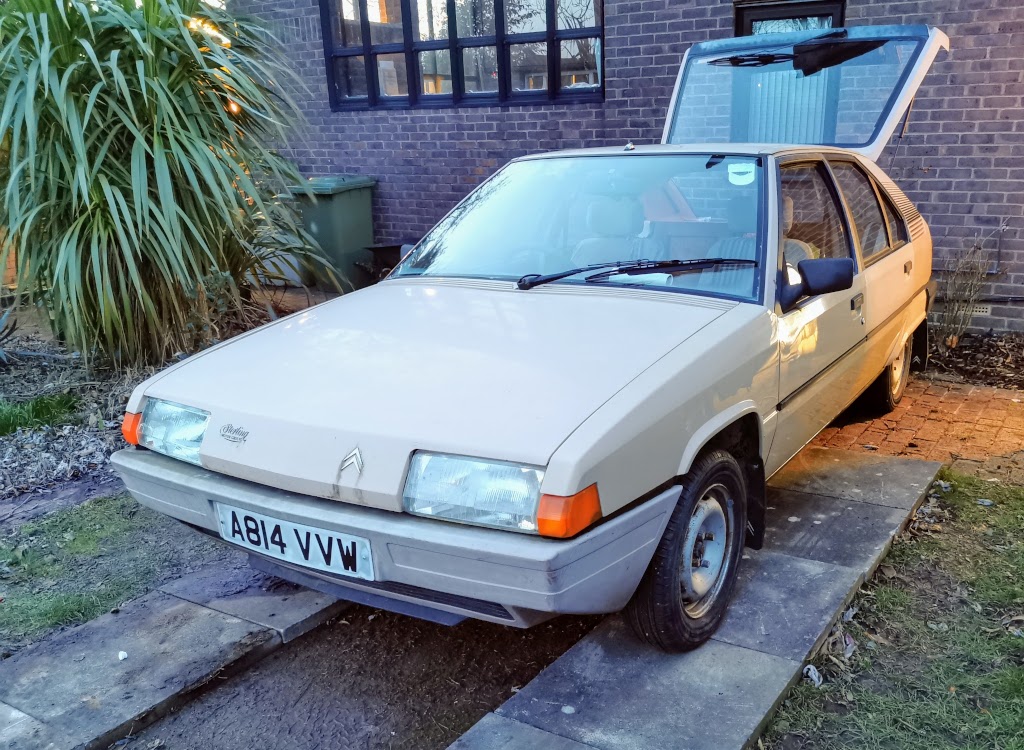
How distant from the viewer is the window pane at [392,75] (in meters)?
8.88

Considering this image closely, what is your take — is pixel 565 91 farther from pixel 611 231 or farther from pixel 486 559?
pixel 486 559

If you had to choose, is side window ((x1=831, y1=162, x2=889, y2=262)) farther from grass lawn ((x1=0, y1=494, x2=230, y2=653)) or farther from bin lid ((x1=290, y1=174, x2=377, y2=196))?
bin lid ((x1=290, y1=174, x2=377, y2=196))

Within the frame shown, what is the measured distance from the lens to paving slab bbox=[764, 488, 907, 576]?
3.35 meters

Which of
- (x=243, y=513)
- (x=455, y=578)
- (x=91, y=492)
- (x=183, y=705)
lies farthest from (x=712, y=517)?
(x=91, y=492)

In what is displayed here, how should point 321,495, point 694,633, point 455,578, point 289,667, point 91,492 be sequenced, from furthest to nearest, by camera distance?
point 91,492, point 289,667, point 694,633, point 321,495, point 455,578

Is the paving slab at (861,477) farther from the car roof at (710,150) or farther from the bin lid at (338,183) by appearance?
the bin lid at (338,183)

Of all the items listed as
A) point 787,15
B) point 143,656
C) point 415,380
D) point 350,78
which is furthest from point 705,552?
point 350,78

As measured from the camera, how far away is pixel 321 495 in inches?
92.9

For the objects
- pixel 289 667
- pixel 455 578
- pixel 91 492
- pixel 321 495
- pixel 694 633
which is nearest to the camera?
pixel 455 578

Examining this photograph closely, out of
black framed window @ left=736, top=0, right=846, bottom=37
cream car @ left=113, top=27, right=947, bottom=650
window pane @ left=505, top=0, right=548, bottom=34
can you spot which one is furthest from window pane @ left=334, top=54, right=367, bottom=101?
→ cream car @ left=113, top=27, right=947, bottom=650

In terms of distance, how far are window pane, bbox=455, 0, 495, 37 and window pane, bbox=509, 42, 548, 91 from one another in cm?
35

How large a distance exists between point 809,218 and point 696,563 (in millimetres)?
1622

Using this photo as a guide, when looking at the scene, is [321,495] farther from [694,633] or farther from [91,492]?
[91,492]

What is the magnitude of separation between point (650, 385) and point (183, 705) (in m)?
1.79
